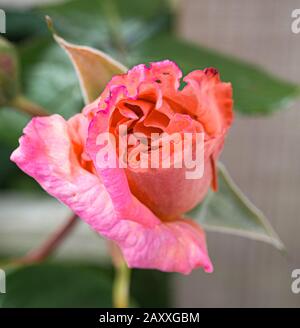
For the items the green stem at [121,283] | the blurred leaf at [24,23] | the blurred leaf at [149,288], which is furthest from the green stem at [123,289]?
the blurred leaf at [149,288]

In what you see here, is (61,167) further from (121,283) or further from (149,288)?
(149,288)

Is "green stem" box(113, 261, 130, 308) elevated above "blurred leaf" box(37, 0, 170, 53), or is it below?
below

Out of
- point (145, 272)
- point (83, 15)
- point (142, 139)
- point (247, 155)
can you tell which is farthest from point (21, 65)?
point (247, 155)

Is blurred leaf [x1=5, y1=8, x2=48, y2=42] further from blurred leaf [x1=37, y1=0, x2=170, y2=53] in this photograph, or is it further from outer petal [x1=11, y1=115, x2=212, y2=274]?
outer petal [x1=11, y1=115, x2=212, y2=274]

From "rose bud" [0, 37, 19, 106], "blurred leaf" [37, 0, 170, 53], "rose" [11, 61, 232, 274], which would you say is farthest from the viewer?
"blurred leaf" [37, 0, 170, 53]

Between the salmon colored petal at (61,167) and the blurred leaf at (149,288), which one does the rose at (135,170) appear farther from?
the blurred leaf at (149,288)

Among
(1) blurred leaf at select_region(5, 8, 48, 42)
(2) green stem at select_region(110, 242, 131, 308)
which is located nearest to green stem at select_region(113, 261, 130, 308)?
(2) green stem at select_region(110, 242, 131, 308)

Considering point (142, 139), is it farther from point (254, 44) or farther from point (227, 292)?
point (227, 292)
